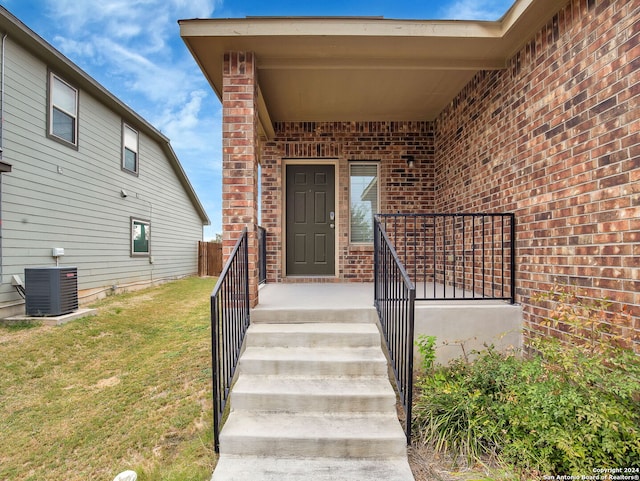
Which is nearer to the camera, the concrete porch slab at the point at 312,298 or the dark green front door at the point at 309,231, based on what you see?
the concrete porch slab at the point at 312,298

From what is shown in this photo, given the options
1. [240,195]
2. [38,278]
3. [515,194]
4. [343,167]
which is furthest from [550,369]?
[38,278]

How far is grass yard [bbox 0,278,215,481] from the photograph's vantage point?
6.75 feet

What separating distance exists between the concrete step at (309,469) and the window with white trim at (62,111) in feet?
21.9

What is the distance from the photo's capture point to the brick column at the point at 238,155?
3.09 m

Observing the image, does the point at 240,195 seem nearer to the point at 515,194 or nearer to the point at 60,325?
the point at 515,194

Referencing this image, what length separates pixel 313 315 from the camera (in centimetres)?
296

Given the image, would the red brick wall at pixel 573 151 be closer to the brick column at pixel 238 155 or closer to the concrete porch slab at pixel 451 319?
the concrete porch slab at pixel 451 319

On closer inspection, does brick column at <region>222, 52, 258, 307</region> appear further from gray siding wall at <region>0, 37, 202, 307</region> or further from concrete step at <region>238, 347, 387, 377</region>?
gray siding wall at <region>0, 37, 202, 307</region>

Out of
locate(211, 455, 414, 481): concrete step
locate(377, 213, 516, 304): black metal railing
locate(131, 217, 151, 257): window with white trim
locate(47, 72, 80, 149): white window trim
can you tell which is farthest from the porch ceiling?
locate(131, 217, 151, 257): window with white trim

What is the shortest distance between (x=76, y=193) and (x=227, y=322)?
6068 mm

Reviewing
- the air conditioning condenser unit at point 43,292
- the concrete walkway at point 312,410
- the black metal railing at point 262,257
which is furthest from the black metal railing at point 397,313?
the air conditioning condenser unit at point 43,292

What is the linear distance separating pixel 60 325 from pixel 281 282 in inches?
129

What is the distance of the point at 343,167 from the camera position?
527 centimetres

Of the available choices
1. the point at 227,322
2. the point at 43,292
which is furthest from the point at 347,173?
the point at 43,292
